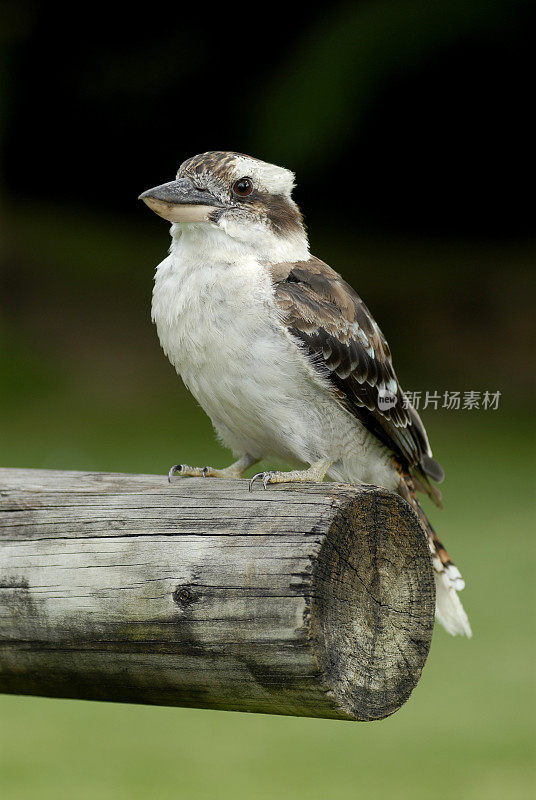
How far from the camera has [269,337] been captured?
2824 millimetres

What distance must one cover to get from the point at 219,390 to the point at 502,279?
409 inches

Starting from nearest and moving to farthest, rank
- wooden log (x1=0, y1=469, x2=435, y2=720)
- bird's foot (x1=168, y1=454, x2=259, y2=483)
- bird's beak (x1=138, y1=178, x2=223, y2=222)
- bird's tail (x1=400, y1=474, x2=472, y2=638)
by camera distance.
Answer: wooden log (x1=0, y1=469, x2=435, y2=720), bird's beak (x1=138, y1=178, x2=223, y2=222), bird's foot (x1=168, y1=454, x2=259, y2=483), bird's tail (x1=400, y1=474, x2=472, y2=638)

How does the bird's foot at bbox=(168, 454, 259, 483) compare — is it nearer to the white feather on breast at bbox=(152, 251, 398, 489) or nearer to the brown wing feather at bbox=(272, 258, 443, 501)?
the white feather on breast at bbox=(152, 251, 398, 489)

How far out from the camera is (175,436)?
10.4 metres

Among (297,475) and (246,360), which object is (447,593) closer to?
(297,475)

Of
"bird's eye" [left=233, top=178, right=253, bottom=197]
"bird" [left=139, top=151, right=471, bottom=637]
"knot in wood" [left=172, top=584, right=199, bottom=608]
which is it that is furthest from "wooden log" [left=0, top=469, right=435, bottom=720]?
"bird's eye" [left=233, top=178, right=253, bottom=197]

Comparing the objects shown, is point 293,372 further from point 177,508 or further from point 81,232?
point 81,232

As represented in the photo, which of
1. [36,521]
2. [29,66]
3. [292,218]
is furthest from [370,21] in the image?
[36,521]

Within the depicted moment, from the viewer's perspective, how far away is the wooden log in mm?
1974

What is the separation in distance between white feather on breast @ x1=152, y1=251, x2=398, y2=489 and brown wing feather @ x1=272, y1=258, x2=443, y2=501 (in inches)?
1.7

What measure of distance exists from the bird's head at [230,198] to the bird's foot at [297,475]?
0.65 meters

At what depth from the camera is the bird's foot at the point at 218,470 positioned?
2962mm

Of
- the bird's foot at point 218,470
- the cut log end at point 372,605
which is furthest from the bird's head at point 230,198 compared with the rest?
the cut log end at point 372,605

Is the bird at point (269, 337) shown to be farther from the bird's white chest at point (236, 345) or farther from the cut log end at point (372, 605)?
the cut log end at point (372, 605)
